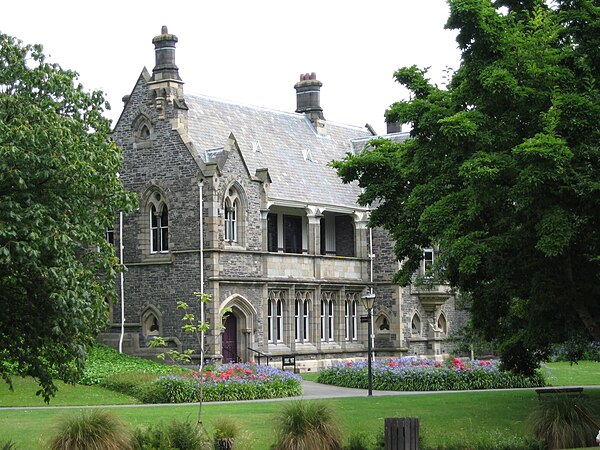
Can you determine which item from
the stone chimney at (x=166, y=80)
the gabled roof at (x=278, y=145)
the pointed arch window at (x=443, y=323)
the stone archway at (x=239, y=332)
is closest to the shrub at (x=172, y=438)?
the stone archway at (x=239, y=332)

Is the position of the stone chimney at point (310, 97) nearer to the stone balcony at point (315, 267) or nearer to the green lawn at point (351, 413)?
the stone balcony at point (315, 267)

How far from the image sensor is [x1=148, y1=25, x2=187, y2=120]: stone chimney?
138 feet

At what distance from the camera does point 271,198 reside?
44250 millimetres

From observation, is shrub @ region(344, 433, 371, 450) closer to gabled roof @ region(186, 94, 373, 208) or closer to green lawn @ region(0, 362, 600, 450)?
green lawn @ region(0, 362, 600, 450)

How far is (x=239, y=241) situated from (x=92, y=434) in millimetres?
23737

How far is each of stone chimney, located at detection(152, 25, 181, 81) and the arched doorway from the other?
30.4 feet

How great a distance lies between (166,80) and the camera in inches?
1660

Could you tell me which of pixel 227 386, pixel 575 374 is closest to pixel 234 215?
pixel 227 386

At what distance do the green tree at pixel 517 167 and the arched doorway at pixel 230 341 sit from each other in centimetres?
1678

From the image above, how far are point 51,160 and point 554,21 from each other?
35.7ft

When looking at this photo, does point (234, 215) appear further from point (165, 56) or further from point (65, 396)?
point (65, 396)

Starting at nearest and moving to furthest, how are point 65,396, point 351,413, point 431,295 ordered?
point 351,413 < point 65,396 < point 431,295

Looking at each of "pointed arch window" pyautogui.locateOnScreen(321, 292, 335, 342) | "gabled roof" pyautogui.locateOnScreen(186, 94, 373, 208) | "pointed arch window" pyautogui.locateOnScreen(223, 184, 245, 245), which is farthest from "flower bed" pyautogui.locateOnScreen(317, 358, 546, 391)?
"gabled roof" pyautogui.locateOnScreen(186, 94, 373, 208)

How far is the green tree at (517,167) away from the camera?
2170cm
